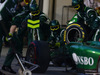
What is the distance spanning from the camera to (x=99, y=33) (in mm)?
7246

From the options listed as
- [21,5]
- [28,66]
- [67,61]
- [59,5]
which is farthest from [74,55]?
[59,5]

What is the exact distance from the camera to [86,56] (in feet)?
16.9

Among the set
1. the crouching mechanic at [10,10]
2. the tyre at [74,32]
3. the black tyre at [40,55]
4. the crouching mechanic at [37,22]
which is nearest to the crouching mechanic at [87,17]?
the tyre at [74,32]

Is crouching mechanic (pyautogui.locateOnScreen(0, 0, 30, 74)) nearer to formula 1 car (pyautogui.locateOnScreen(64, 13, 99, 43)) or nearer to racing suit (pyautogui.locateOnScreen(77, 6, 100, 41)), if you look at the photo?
formula 1 car (pyautogui.locateOnScreen(64, 13, 99, 43))

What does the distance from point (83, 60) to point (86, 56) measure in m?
0.09

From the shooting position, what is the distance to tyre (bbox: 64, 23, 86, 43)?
24.5 ft

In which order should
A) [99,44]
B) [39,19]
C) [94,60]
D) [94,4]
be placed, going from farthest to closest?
[94,4] < [39,19] < [99,44] < [94,60]

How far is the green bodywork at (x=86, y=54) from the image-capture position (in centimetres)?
500

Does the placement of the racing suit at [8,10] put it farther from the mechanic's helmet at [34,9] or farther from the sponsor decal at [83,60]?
the sponsor decal at [83,60]

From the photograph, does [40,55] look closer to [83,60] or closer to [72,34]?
[83,60]

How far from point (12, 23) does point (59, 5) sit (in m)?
9.82

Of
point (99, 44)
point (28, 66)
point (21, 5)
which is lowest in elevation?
point (28, 66)

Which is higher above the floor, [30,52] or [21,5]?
[21,5]

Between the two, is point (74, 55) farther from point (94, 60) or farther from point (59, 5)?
point (59, 5)
